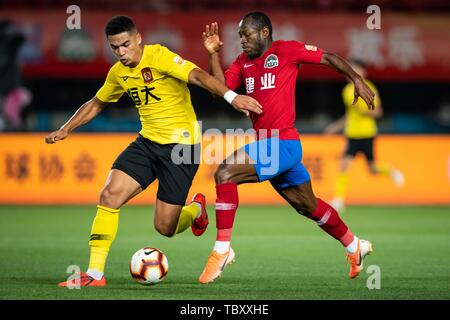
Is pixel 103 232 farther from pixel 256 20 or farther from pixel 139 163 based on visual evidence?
pixel 256 20

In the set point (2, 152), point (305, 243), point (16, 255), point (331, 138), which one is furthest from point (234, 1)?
point (16, 255)

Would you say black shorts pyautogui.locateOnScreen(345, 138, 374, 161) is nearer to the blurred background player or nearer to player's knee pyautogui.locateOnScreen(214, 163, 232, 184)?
the blurred background player

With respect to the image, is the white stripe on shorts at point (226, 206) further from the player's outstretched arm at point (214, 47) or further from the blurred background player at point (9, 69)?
the blurred background player at point (9, 69)

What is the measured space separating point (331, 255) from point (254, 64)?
2.92 m

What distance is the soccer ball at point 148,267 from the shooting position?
7.64 meters

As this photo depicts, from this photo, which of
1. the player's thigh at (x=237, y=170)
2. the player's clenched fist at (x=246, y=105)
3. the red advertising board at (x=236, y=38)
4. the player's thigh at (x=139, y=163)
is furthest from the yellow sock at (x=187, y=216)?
the red advertising board at (x=236, y=38)

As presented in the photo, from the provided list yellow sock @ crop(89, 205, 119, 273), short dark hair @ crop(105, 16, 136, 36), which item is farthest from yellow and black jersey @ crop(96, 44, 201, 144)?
yellow sock @ crop(89, 205, 119, 273)

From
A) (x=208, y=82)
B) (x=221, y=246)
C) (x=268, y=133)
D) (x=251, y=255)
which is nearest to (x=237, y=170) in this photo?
(x=268, y=133)

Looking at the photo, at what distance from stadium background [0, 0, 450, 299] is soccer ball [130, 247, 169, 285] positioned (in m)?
→ 5.70

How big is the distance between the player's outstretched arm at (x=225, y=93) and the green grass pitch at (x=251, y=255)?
1.40 meters

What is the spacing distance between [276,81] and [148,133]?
1186 millimetres

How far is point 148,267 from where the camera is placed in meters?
7.66

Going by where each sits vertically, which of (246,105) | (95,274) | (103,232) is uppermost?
(246,105)

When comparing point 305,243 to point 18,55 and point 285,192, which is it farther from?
point 18,55
